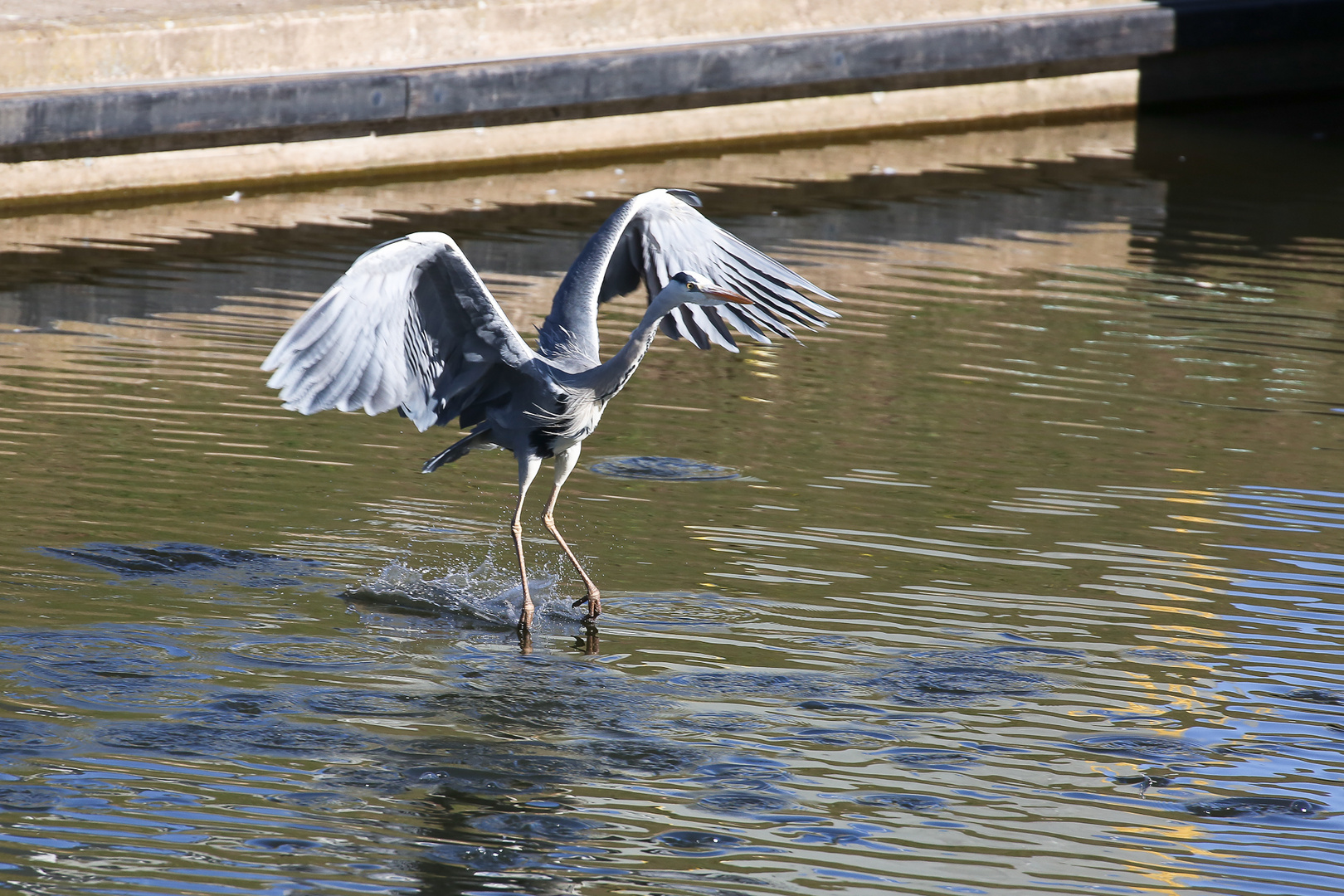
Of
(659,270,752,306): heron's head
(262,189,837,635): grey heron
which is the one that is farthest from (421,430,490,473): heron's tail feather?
(659,270,752,306): heron's head

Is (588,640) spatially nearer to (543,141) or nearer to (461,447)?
(461,447)

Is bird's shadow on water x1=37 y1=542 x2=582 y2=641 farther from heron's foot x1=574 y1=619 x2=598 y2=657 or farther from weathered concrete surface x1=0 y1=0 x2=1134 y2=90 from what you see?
weathered concrete surface x1=0 y1=0 x2=1134 y2=90

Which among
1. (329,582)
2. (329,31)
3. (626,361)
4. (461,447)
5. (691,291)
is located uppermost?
(329,31)

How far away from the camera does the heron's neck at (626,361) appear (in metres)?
6.61

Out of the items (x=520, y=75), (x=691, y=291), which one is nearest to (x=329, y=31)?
(x=520, y=75)

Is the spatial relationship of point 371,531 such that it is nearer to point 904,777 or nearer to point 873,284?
point 904,777

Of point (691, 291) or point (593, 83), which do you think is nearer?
point (691, 291)

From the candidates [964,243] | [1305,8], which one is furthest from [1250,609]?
[1305,8]

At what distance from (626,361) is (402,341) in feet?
2.67

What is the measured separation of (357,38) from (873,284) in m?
4.65

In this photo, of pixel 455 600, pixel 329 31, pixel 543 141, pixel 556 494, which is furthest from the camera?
pixel 543 141

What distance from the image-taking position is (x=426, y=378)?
6.75 metres

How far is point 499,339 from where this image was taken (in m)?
6.76

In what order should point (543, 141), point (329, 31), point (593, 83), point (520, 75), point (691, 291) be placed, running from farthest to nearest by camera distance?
point (543, 141) → point (593, 83) → point (520, 75) → point (329, 31) → point (691, 291)
